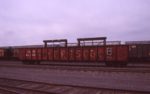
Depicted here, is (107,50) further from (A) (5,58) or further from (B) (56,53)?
(A) (5,58)

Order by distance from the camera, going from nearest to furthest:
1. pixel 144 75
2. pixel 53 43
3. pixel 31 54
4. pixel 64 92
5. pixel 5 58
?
1. pixel 64 92
2. pixel 144 75
3. pixel 31 54
4. pixel 53 43
5. pixel 5 58

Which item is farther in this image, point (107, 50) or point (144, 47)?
point (144, 47)

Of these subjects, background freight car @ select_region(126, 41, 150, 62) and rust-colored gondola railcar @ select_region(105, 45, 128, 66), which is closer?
rust-colored gondola railcar @ select_region(105, 45, 128, 66)

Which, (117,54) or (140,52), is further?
(140,52)

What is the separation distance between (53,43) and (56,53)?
622 cm

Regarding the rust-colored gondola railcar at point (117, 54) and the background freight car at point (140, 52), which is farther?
the background freight car at point (140, 52)

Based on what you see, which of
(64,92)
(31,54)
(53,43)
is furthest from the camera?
(53,43)

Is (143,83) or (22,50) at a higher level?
(22,50)

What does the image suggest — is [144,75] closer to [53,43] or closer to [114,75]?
[114,75]

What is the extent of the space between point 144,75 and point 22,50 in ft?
78.3

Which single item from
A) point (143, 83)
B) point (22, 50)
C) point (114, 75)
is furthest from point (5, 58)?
point (143, 83)

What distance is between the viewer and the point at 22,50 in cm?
3772

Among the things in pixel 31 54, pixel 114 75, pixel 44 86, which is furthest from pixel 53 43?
pixel 44 86

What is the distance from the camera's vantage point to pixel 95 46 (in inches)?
1172
